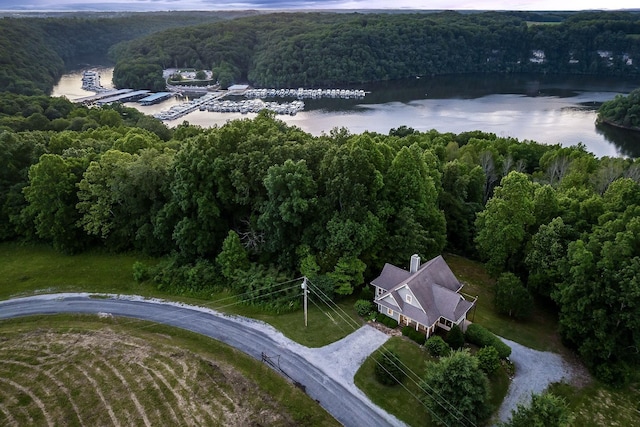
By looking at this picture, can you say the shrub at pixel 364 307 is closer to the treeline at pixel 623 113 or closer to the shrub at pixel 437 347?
the shrub at pixel 437 347

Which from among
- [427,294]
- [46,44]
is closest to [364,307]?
[427,294]

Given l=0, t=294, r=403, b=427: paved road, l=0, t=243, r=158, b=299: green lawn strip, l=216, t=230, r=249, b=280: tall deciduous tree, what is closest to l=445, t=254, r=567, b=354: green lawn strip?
l=0, t=294, r=403, b=427: paved road

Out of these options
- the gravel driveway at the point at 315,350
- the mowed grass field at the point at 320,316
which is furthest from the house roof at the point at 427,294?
the gravel driveway at the point at 315,350

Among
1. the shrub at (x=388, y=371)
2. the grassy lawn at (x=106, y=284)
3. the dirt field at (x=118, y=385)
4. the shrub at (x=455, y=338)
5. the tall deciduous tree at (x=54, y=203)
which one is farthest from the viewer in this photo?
the tall deciduous tree at (x=54, y=203)

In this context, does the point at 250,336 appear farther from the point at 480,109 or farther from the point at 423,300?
the point at 480,109

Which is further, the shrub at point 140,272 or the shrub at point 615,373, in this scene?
the shrub at point 140,272

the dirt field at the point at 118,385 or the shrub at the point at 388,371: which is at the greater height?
the shrub at the point at 388,371

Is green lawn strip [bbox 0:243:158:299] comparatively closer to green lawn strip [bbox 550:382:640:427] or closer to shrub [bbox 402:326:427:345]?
shrub [bbox 402:326:427:345]
